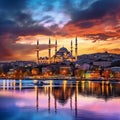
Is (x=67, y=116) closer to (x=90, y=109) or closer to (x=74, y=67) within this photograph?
(x=90, y=109)

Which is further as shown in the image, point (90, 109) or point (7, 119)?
point (90, 109)

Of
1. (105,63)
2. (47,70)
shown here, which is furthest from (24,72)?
(105,63)

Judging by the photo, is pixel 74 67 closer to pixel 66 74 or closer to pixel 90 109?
pixel 66 74

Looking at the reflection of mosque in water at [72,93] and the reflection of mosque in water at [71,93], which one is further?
the reflection of mosque in water at [71,93]

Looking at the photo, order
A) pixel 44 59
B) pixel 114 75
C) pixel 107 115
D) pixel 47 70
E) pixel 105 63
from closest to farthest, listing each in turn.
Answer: pixel 107 115 → pixel 114 75 → pixel 47 70 → pixel 105 63 → pixel 44 59

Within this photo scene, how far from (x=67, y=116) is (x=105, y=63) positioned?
93271 millimetres

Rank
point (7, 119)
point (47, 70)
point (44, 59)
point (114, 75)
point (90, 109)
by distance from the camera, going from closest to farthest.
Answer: point (7, 119), point (90, 109), point (114, 75), point (47, 70), point (44, 59)

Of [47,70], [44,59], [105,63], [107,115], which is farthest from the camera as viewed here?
[44,59]

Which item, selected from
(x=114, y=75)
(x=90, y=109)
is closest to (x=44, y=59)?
(x=114, y=75)

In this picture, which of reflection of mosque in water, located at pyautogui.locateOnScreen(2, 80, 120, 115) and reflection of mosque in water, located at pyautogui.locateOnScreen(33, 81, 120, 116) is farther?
reflection of mosque in water, located at pyautogui.locateOnScreen(2, 80, 120, 115)

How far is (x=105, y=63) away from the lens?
352 feet

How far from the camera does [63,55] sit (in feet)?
406

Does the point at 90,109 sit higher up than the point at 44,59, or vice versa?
the point at 44,59

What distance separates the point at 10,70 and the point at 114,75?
1414 inches
